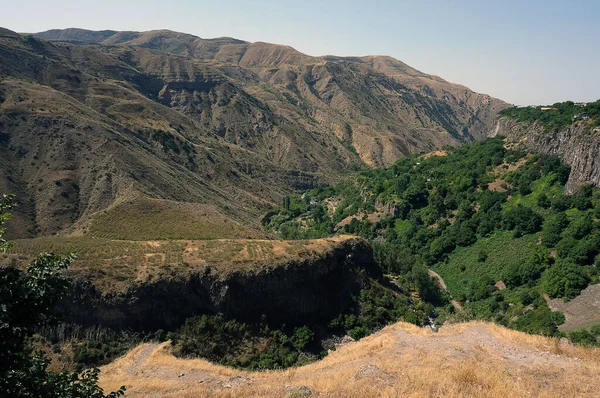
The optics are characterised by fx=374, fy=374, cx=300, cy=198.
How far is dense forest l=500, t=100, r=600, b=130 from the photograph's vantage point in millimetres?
63747

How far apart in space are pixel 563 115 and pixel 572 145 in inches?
684

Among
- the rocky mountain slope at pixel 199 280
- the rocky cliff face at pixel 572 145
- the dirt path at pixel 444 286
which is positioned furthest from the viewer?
the rocky cliff face at pixel 572 145

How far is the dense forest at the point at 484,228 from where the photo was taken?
44.8 m

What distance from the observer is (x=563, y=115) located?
249ft

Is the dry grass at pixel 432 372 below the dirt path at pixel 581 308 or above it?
above

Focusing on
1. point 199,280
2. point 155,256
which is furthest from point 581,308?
point 155,256

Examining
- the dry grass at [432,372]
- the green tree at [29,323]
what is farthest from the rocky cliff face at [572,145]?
the green tree at [29,323]

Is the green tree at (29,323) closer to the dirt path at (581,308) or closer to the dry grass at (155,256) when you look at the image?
the dry grass at (155,256)

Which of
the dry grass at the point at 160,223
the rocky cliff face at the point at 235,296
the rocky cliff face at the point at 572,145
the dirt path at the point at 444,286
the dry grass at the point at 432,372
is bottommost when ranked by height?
the dirt path at the point at 444,286

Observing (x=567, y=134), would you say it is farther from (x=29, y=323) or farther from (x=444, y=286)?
(x=29, y=323)

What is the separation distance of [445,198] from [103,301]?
67.5 m

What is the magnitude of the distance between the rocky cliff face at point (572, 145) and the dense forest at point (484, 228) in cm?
209

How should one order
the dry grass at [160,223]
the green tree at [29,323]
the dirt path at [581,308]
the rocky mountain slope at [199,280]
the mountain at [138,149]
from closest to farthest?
the green tree at [29,323], the dirt path at [581,308], the rocky mountain slope at [199,280], the dry grass at [160,223], the mountain at [138,149]

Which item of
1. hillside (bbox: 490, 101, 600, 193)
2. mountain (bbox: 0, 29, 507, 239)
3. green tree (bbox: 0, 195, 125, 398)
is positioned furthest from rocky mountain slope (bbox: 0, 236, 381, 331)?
hillside (bbox: 490, 101, 600, 193)
